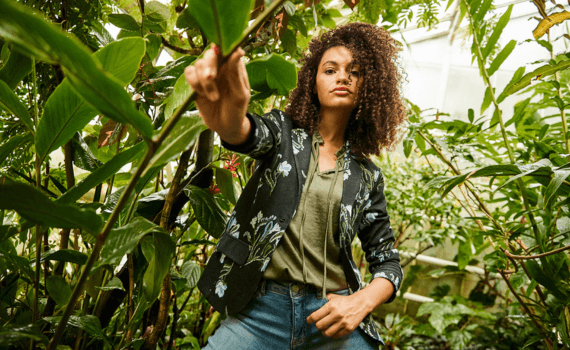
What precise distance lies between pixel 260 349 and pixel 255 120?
0.44 m

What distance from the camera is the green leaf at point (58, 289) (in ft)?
2.19

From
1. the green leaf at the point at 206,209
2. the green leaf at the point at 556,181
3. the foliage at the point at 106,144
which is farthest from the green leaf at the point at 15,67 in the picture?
the green leaf at the point at 556,181

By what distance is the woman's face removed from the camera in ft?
2.83

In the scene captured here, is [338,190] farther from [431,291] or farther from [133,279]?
[431,291]

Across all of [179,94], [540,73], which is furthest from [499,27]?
[179,94]

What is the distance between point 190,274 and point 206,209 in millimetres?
198

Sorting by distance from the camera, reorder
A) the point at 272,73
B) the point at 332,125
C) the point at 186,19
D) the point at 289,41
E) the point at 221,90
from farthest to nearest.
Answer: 1. the point at 289,41
2. the point at 332,125
3. the point at 186,19
4. the point at 272,73
5. the point at 221,90

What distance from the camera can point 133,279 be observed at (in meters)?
0.79

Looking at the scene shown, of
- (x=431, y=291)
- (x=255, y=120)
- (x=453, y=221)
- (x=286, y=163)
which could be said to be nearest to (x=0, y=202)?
(x=255, y=120)

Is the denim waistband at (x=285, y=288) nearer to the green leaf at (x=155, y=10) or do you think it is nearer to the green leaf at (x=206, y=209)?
the green leaf at (x=206, y=209)

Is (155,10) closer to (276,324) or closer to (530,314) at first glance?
(276,324)

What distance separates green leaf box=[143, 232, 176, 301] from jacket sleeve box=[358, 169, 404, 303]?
50 cm

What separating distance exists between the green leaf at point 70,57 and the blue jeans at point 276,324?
1.67 feet

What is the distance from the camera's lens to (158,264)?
19.6 inches
